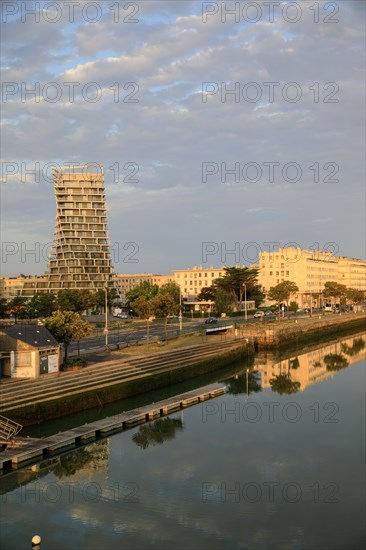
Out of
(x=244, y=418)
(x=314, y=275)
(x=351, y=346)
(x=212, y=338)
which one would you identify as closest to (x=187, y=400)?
(x=244, y=418)

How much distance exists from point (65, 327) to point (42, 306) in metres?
47.4

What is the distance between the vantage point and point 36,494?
27547 mm

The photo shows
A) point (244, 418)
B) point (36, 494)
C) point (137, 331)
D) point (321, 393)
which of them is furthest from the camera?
point (137, 331)

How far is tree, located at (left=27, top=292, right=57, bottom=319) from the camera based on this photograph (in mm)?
92438

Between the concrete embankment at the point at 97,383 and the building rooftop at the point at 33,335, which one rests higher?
the building rooftop at the point at 33,335

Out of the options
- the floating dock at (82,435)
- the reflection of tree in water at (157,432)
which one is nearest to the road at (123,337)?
the floating dock at (82,435)

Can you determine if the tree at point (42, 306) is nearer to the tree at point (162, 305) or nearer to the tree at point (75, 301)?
the tree at point (75, 301)

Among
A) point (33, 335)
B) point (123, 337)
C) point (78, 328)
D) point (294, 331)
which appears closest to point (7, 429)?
point (33, 335)

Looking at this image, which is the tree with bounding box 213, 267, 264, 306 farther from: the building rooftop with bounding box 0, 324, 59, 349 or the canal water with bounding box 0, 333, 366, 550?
the building rooftop with bounding box 0, 324, 59, 349

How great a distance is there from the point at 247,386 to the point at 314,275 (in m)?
132

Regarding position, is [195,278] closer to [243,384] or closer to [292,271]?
[292,271]

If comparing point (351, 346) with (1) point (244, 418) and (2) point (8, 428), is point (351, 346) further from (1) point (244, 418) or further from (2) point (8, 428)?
(2) point (8, 428)

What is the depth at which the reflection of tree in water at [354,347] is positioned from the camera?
84.6 metres

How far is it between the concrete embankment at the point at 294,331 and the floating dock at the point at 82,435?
40329 mm
